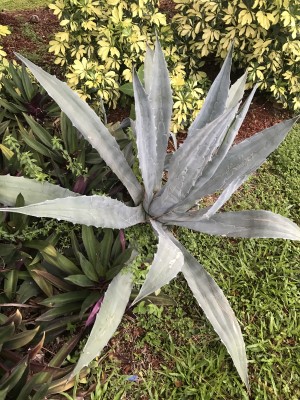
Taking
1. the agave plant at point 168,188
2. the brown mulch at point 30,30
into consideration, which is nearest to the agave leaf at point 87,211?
the agave plant at point 168,188

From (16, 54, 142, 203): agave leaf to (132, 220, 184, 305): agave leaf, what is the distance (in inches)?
15.0

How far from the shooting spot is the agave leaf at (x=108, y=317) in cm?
153

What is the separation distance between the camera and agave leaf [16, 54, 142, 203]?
1741mm

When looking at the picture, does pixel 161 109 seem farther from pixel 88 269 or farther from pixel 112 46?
pixel 112 46

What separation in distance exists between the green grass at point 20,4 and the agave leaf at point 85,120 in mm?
2775

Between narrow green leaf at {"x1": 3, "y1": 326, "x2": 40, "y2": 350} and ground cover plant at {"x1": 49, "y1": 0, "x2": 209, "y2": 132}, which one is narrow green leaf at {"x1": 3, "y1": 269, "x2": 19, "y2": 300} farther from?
ground cover plant at {"x1": 49, "y1": 0, "x2": 209, "y2": 132}

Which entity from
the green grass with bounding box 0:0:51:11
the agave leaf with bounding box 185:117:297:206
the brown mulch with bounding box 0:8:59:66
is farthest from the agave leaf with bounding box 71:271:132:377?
the green grass with bounding box 0:0:51:11

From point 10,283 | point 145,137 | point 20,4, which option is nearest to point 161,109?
point 145,137

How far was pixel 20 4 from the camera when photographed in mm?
4117

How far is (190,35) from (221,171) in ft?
5.03

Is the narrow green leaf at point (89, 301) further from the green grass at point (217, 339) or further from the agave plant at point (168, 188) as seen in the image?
the green grass at point (217, 339)

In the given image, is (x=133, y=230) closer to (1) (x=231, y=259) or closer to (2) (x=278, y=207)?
(1) (x=231, y=259)

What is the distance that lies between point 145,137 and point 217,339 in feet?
3.36

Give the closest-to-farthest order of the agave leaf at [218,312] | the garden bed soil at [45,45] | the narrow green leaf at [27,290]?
the agave leaf at [218,312] < the narrow green leaf at [27,290] < the garden bed soil at [45,45]
